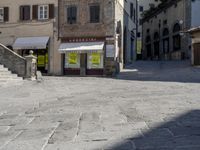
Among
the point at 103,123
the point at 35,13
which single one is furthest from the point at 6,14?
the point at 103,123

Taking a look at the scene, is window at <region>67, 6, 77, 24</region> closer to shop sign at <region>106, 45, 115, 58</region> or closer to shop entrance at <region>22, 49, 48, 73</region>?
shop entrance at <region>22, 49, 48, 73</region>

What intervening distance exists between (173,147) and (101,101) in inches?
264

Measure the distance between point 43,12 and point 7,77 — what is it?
1250 cm

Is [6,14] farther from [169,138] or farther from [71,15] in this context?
[169,138]

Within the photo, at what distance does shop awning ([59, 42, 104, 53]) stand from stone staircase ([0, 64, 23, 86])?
8797 millimetres

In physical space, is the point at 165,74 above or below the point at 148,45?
below

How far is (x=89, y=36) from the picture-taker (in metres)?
31.9

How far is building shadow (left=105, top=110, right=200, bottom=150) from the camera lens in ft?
21.7

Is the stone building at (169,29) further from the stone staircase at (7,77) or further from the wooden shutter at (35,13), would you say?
Result: the stone staircase at (7,77)

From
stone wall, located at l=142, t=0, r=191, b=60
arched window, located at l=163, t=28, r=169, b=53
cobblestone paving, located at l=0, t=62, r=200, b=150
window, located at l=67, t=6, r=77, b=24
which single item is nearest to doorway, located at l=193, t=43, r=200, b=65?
stone wall, located at l=142, t=0, r=191, b=60

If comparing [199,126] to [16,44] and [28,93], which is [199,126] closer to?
[28,93]

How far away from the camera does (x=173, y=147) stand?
651 centimetres

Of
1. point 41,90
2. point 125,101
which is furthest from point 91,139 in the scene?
point 41,90

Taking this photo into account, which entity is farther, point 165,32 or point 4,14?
point 165,32
